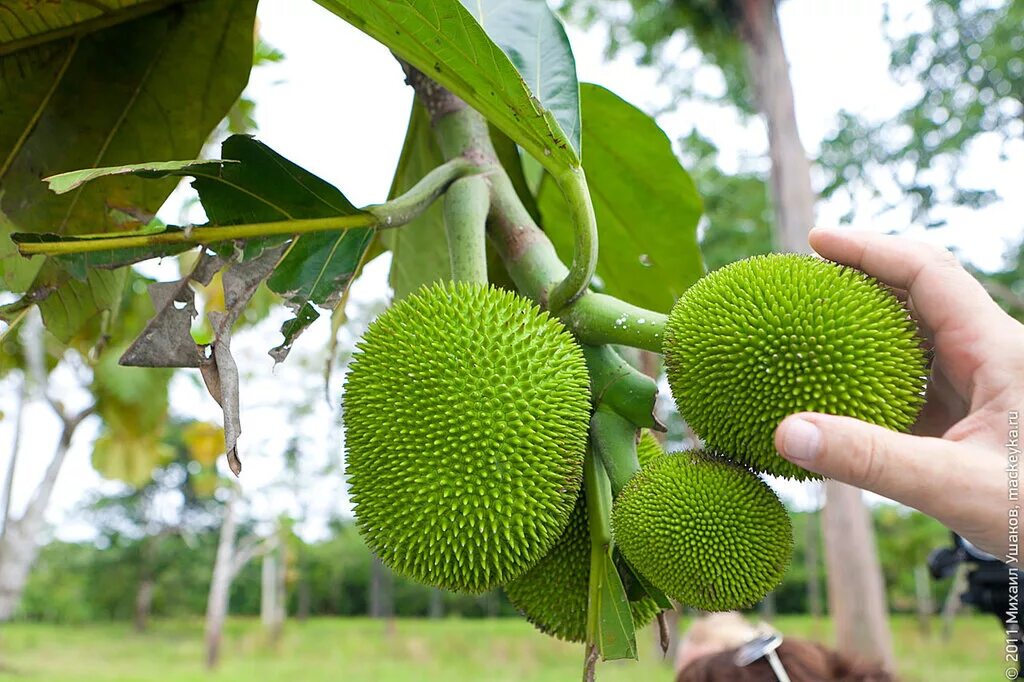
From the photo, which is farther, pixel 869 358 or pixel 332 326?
pixel 332 326

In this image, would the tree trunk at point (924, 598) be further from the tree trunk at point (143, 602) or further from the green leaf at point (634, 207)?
the tree trunk at point (143, 602)

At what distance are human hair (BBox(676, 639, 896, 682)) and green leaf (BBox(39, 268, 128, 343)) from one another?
1.33 m

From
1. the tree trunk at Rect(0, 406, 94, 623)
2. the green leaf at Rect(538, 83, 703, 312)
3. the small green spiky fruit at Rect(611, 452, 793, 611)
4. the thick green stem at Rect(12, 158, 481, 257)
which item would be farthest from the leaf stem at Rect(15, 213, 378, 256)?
the tree trunk at Rect(0, 406, 94, 623)

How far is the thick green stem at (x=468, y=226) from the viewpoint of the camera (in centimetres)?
82

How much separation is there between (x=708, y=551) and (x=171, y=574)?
25604 mm

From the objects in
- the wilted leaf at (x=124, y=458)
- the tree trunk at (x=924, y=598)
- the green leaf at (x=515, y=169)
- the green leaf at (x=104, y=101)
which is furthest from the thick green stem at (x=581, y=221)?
the tree trunk at (x=924, y=598)

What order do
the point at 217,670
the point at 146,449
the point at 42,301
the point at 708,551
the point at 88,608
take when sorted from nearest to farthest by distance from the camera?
the point at 708,551 → the point at 42,301 → the point at 146,449 → the point at 217,670 → the point at 88,608

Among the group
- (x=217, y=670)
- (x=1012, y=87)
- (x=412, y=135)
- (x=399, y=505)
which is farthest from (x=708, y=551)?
(x=217, y=670)

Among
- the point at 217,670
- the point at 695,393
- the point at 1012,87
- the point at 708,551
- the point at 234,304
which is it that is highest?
the point at 1012,87

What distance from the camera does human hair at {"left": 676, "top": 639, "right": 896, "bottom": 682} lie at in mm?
1607

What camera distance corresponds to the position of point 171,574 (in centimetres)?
2338

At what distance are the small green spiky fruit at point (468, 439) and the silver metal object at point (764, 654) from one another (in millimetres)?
982

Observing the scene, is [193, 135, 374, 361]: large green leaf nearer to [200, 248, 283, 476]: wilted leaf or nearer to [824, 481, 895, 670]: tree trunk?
[200, 248, 283, 476]: wilted leaf

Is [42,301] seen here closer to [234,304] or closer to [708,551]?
[234,304]
